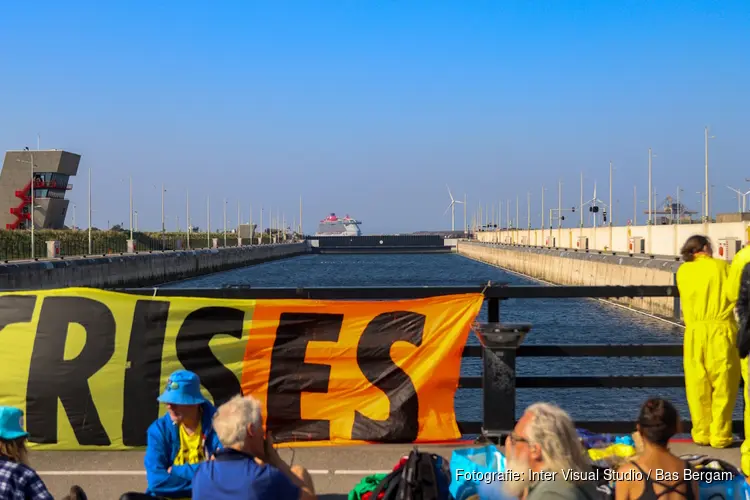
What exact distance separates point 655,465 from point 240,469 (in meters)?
2.17

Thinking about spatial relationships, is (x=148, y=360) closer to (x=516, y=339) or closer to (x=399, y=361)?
(x=399, y=361)

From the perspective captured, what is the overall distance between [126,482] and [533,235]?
127602 mm

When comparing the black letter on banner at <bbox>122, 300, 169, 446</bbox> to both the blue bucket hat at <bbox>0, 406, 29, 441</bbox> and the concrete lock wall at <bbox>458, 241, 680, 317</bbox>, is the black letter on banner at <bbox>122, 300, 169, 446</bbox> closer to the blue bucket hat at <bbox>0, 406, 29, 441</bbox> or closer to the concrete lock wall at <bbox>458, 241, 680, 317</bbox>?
the blue bucket hat at <bbox>0, 406, 29, 441</bbox>

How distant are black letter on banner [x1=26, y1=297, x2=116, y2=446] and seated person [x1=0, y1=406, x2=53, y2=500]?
3.33 meters

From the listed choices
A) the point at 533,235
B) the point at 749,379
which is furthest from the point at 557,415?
the point at 533,235

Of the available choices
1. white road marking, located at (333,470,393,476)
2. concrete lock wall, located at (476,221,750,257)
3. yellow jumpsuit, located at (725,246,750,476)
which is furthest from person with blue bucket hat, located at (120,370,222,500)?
concrete lock wall, located at (476,221,750,257)

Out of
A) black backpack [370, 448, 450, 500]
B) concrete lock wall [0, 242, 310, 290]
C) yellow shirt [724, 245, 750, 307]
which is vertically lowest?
concrete lock wall [0, 242, 310, 290]

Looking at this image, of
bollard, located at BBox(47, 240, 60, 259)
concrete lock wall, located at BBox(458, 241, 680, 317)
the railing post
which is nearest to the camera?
the railing post

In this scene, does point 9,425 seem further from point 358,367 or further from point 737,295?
point 737,295

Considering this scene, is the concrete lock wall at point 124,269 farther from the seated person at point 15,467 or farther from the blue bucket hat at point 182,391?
the seated person at point 15,467

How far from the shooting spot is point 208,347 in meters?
7.98

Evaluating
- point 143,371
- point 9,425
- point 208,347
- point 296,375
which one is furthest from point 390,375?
point 9,425

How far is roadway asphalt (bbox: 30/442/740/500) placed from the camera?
6613 mm

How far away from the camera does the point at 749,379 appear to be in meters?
6.50
